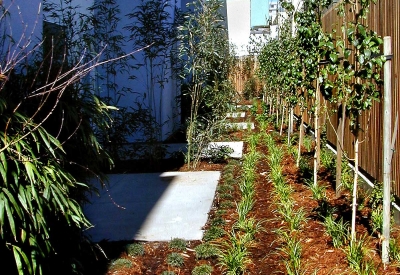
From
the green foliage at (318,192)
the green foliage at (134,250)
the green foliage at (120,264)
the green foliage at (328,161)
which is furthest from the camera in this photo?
the green foliage at (328,161)

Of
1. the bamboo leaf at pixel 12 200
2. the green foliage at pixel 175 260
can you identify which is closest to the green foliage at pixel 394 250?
the green foliage at pixel 175 260

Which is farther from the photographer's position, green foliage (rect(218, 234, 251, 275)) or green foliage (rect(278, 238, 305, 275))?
green foliage (rect(218, 234, 251, 275))

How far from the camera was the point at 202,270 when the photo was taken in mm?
4691

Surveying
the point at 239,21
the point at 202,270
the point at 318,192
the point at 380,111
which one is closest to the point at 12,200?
the point at 202,270

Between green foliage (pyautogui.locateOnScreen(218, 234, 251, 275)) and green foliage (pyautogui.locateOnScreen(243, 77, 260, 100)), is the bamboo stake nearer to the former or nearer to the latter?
green foliage (pyautogui.locateOnScreen(218, 234, 251, 275))

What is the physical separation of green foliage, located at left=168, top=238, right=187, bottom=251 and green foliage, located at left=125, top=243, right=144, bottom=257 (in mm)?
296

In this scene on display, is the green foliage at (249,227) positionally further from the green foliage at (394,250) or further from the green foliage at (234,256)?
the green foliage at (394,250)

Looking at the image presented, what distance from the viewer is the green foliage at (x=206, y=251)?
5051 millimetres

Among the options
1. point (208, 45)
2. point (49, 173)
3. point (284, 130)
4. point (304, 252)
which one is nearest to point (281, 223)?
point (304, 252)

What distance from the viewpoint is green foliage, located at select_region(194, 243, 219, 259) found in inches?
199

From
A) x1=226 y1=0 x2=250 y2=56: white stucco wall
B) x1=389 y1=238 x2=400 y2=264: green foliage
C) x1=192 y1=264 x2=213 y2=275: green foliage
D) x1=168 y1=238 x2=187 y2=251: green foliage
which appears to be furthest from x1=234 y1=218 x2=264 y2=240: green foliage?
x1=226 y1=0 x2=250 y2=56: white stucco wall

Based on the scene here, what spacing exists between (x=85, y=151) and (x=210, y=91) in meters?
5.91

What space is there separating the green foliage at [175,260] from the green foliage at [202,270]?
0.19 m

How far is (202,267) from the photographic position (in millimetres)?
4746
